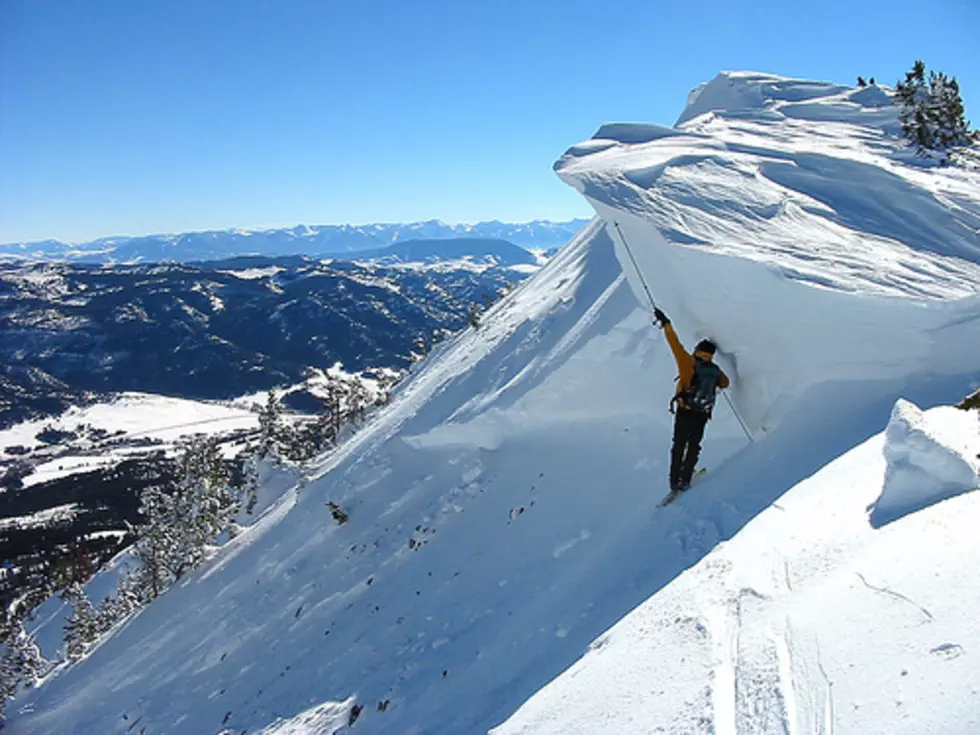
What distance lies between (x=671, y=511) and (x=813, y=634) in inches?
197

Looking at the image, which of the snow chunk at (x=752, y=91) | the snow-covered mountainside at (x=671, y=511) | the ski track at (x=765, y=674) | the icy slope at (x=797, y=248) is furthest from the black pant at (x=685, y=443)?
the snow chunk at (x=752, y=91)

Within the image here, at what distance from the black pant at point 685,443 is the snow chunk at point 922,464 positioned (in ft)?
10.1

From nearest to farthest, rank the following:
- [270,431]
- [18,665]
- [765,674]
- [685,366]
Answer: [765,674], [685,366], [18,665], [270,431]

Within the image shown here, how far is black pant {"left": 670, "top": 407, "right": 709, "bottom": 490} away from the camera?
31.2 feet

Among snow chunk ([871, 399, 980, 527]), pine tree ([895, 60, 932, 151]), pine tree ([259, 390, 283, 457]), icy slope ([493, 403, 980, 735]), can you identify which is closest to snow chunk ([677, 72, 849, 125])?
pine tree ([895, 60, 932, 151])

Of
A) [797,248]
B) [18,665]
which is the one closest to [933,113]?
[797,248]

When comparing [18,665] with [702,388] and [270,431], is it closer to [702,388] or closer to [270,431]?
[270,431]

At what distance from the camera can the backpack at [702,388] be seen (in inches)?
369

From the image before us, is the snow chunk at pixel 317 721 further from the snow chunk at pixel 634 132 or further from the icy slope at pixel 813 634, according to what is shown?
the snow chunk at pixel 634 132

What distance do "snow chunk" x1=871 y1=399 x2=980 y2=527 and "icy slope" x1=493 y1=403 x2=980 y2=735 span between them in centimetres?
4

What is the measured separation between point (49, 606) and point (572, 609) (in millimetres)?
91015

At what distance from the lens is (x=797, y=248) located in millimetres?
10914

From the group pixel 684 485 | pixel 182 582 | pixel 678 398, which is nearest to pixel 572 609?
pixel 684 485

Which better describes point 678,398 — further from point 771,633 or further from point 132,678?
point 132,678
